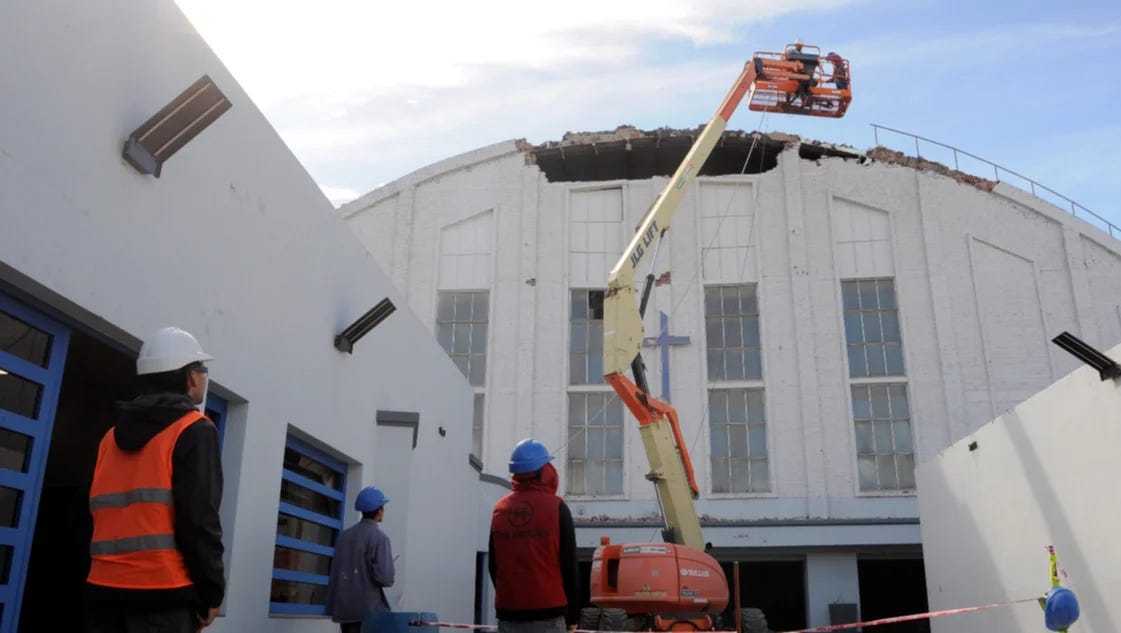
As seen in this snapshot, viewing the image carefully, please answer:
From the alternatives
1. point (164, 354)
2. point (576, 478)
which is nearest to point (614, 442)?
point (576, 478)

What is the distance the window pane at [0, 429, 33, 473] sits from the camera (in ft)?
14.7

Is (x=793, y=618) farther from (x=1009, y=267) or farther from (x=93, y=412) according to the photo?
(x=93, y=412)

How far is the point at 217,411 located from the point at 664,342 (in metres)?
15.1

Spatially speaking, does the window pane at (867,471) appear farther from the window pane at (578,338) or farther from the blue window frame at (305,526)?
the blue window frame at (305,526)

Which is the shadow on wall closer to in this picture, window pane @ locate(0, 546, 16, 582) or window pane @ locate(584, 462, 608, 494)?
window pane @ locate(584, 462, 608, 494)

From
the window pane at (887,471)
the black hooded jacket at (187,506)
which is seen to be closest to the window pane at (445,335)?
the window pane at (887,471)

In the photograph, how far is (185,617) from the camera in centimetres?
325

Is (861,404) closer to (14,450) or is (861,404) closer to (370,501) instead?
(370,501)

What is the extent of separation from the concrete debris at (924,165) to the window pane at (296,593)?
18.1 metres

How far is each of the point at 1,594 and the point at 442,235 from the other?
60.3ft

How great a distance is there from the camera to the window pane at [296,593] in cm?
745

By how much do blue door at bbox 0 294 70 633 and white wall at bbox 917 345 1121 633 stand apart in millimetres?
7573

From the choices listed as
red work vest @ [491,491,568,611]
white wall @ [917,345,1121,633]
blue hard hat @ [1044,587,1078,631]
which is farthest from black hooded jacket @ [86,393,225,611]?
white wall @ [917,345,1121,633]

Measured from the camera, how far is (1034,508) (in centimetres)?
909
